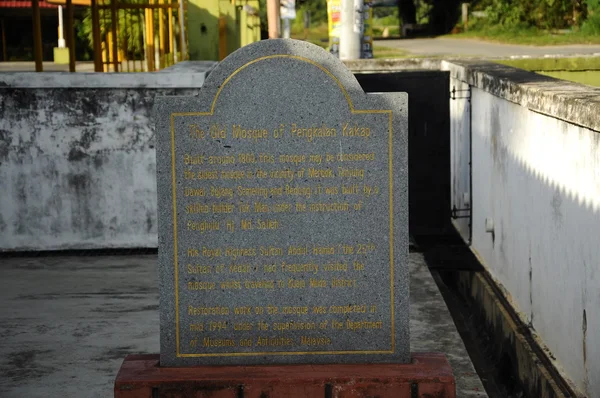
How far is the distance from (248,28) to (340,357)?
1058 inches

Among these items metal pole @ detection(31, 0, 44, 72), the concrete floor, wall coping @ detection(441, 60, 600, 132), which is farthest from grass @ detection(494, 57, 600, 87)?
metal pole @ detection(31, 0, 44, 72)

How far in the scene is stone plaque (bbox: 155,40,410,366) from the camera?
6.13 meters

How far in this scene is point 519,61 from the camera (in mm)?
15984

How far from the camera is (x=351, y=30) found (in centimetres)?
1886

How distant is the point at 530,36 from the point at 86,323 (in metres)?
37.8

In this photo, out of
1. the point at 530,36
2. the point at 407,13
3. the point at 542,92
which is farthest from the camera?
the point at 407,13

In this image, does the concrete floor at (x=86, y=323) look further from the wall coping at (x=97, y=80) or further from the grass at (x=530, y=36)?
the grass at (x=530, y=36)

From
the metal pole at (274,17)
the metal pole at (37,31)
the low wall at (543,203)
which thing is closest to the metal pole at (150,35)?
the metal pole at (37,31)

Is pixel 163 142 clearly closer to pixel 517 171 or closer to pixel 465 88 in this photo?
pixel 517 171

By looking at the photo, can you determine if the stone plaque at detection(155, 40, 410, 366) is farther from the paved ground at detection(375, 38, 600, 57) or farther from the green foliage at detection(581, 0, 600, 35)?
the green foliage at detection(581, 0, 600, 35)

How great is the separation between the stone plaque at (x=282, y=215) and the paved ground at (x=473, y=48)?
83.8 feet

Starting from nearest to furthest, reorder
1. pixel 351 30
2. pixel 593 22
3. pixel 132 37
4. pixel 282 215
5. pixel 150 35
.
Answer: pixel 282 215
pixel 150 35
pixel 132 37
pixel 351 30
pixel 593 22

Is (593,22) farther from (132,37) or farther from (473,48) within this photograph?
(132,37)

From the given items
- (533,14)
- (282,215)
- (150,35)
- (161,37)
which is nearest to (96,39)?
(150,35)
